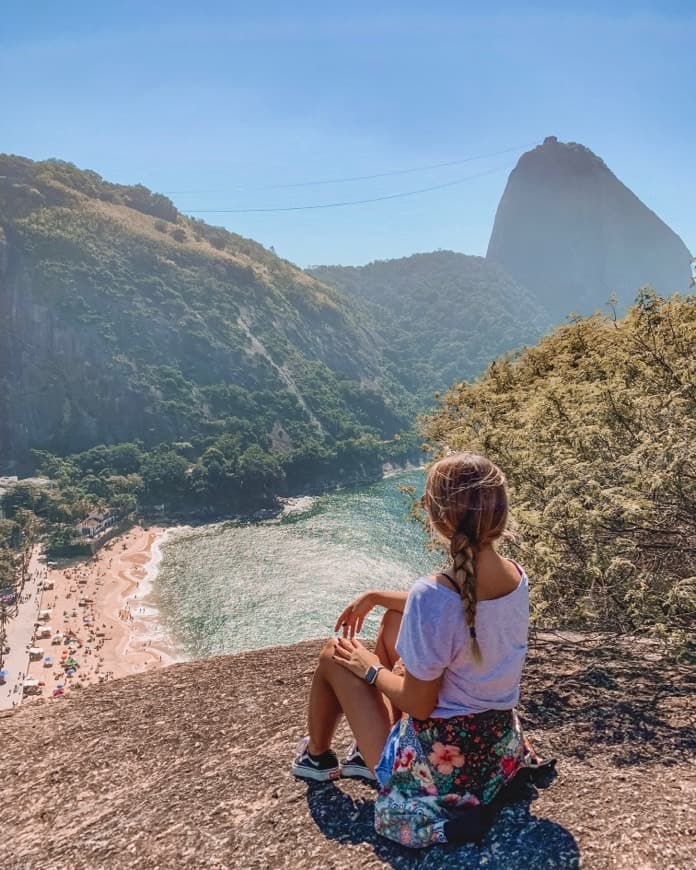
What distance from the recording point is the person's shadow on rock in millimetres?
2611

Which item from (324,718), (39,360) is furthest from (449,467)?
(39,360)

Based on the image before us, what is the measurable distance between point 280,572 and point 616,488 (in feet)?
149

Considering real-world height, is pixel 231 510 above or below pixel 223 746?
below

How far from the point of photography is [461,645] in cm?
237

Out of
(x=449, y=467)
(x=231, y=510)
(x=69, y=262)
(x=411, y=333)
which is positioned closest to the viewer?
(x=449, y=467)

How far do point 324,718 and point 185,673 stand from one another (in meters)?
3.76

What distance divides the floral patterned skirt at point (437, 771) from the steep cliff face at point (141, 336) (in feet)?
278

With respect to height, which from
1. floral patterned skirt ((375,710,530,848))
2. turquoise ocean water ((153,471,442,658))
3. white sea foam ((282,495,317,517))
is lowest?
turquoise ocean water ((153,471,442,658))

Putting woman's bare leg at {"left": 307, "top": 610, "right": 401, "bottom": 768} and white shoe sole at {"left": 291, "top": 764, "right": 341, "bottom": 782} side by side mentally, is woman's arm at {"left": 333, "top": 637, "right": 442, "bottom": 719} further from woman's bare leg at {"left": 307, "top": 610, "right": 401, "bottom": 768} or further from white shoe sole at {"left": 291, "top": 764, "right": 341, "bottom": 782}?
white shoe sole at {"left": 291, "top": 764, "right": 341, "bottom": 782}

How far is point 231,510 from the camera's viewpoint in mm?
66812

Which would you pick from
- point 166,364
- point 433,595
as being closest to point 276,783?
point 433,595

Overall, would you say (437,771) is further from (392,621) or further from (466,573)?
(466,573)

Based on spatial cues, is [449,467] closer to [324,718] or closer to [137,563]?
[324,718]

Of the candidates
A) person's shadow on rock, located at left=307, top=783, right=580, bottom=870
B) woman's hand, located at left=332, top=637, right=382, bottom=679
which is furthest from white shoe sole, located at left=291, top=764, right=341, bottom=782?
woman's hand, located at left=332, top=637, right=382, bottom=679
